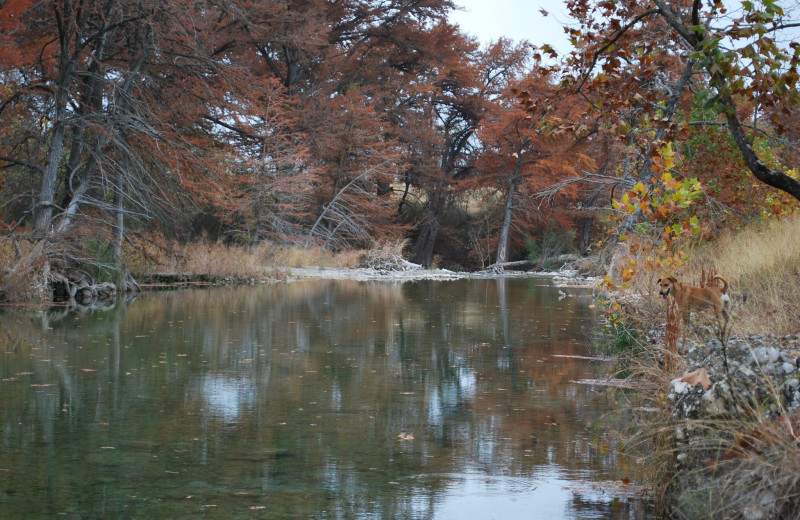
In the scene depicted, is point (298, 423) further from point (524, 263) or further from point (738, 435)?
point (524, 263)

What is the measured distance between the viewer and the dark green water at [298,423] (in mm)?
4777

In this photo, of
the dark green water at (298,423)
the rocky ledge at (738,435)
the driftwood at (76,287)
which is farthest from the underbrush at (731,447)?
the driftwood at (76,287)

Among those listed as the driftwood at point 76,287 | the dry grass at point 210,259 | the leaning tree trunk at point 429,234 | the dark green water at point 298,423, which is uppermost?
the leaning tree trunk at point 429,234

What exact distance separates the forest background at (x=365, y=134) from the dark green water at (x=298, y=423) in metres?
2.18

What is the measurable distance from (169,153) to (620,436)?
48.6 ft

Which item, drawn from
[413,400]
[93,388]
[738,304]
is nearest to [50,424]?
[93,388]

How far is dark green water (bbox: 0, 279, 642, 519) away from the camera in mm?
4777

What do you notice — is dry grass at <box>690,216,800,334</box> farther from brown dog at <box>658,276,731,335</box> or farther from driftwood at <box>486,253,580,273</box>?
driftwood at <box>486,253,580,273</box>

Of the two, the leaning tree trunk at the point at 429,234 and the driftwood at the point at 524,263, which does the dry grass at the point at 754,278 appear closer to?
the driftwood at the point at 524,263

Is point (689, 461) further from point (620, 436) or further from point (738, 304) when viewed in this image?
point (738, 304)

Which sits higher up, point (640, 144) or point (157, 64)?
point (157, 64)

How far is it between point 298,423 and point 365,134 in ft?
95.6

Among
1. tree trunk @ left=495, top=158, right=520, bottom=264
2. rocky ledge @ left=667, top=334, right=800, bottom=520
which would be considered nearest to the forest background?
tree trunk @ left=495, top=158, right=520, bottom=264

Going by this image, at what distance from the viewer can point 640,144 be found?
8047mm
